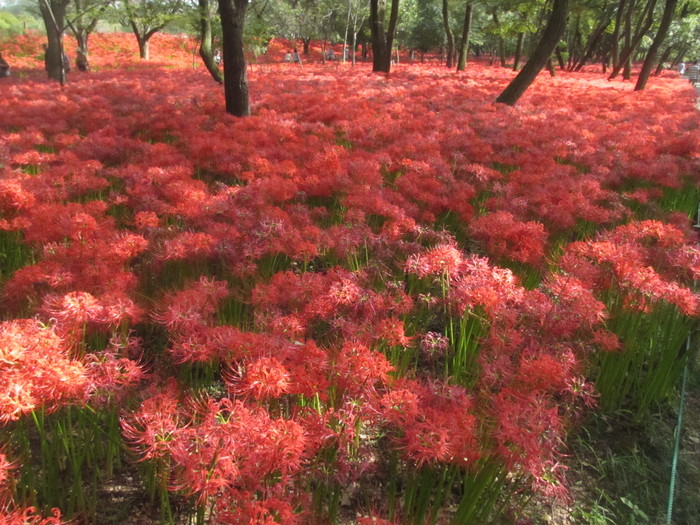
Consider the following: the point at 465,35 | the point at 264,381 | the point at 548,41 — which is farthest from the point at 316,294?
the point at 465,35

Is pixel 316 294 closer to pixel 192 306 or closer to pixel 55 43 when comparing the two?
pixel 192 306

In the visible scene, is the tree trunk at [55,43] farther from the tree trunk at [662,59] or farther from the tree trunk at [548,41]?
the tree trunk at [662,59]

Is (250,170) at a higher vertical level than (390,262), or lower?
higher

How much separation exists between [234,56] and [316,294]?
6326mm

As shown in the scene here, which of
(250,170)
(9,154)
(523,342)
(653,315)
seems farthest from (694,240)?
(9,154)

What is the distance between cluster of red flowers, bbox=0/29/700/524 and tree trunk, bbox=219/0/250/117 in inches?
47.6

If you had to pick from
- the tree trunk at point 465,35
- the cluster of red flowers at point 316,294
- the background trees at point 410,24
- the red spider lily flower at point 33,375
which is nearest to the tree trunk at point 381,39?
the background trees at point 410,24

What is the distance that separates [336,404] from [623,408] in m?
1.94

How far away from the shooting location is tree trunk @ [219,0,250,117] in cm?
694

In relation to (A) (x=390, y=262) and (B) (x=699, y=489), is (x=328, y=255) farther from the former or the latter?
(B) (x=699, y=489)

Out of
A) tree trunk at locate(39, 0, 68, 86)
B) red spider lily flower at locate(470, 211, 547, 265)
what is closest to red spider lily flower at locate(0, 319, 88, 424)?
red spider lily flower at locate(470, 211, 547, 265)

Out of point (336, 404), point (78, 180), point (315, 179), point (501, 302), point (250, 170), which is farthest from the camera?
point (250, 170)

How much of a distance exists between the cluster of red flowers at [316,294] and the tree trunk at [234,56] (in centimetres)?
121

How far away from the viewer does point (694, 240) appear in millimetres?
3473
